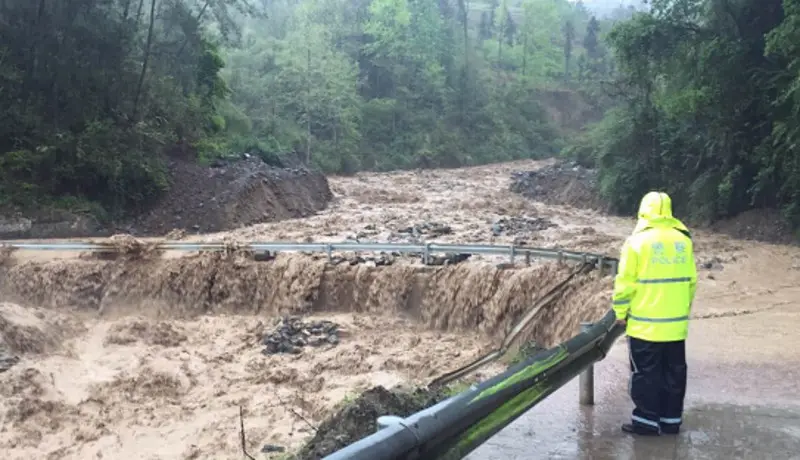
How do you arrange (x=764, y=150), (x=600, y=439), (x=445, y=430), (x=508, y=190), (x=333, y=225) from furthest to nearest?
(x=508, y=190)
(x=333, y=225)
(x=764, y=150)
(x=600, y=439)
(x=445, y=430)

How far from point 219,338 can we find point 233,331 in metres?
0.48

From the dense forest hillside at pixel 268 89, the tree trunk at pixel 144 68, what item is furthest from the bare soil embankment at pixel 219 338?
the tree trunk at pixel 144 68

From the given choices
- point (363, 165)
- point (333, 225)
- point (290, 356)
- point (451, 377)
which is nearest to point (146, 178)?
point (333, 225)

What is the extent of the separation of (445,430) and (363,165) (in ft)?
180

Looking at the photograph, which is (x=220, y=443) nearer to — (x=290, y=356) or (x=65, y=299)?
(x=290, y=356)

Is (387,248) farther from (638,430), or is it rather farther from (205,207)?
(205,207)

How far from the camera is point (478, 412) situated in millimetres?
3557

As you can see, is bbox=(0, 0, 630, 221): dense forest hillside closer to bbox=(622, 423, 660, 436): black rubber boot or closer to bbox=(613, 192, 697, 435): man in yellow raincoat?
bbox=(613, 192, 697, 435): man in yellow raincoat

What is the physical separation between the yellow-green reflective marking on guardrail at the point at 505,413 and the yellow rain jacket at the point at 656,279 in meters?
1.07

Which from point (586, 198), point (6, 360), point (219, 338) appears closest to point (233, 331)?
point (219, 338)

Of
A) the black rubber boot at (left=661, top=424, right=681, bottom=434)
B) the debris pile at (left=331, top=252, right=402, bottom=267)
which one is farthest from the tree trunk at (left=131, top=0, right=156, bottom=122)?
the black rubber boot at (left=661, top=424, right=681, bottom=434)

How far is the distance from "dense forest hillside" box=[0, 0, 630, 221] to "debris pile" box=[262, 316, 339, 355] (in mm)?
15032

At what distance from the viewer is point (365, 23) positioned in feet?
245

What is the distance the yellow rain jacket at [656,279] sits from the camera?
16.9 ft
